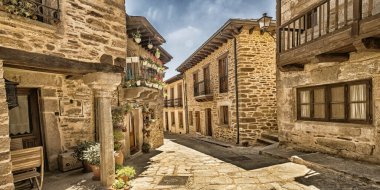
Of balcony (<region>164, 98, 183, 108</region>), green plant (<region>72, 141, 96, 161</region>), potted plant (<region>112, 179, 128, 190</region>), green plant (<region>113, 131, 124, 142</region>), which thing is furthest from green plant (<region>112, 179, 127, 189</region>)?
balcony (<region>164, 98, 183, 108</region>)

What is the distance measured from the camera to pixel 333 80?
238 inches

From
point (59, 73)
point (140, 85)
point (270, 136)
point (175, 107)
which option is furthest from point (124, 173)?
point (175, 107)

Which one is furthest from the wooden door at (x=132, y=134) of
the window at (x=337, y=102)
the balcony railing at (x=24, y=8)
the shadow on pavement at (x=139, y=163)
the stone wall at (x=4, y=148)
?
the window at (x=337, y=102)

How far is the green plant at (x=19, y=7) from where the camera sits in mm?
3783

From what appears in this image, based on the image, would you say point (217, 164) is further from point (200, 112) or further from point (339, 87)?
point (200, 112)

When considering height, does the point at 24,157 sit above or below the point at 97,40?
below

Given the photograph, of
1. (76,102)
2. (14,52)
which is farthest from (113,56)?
(14,52)

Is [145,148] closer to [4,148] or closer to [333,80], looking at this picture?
[4,148]

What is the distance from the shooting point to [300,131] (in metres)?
7.31

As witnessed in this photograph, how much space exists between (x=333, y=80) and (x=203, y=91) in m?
8.93

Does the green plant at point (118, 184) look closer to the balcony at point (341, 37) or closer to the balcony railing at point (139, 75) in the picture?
the balcony railing at point (139, 75)

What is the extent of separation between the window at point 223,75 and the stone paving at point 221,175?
5.66 metres

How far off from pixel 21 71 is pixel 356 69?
7798 millimetres

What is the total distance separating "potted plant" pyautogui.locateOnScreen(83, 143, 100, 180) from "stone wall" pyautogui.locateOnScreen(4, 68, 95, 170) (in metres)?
0.81
